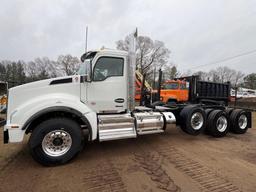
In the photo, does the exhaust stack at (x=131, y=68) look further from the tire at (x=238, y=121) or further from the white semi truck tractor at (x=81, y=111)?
the tire at (x=238, y=121)

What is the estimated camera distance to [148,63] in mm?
40094

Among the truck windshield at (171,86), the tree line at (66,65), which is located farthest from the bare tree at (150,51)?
the truck windshield at (171,86)

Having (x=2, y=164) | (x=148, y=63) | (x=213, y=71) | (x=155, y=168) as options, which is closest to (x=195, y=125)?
(x=155, y=168)

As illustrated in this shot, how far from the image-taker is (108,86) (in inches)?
168

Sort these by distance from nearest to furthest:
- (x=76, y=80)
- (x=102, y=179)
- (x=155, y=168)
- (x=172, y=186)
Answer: (x=172, y=186)
(x=102, y=179)
(x=155, y=168)
(x=76, y=80)

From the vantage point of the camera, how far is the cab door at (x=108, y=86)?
13.7ft

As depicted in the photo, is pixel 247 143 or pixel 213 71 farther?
pixel 213 71

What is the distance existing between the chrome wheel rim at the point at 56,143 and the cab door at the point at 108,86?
3.18 ft

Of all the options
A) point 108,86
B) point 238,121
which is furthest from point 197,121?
point 108,86

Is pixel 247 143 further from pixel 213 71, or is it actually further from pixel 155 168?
pixel 213 71

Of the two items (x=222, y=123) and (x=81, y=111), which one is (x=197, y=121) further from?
(x=81, y=111)

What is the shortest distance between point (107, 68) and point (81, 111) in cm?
128

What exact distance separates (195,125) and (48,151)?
14.4ft

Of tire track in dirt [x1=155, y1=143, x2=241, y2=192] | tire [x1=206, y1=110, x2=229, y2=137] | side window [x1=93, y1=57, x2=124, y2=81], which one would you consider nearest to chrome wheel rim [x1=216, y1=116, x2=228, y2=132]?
tire [x1=206, y1=110, x2=229, y2=137]
